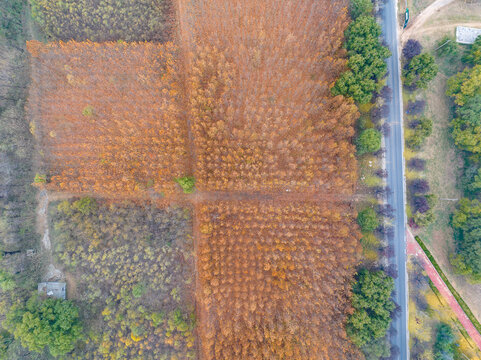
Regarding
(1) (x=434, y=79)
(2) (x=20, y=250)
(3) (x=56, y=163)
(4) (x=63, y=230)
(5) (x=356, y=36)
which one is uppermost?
(5) (x=356, y=36)

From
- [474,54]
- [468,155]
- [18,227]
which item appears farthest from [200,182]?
[474,54]

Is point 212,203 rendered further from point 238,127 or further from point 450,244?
point 450,244

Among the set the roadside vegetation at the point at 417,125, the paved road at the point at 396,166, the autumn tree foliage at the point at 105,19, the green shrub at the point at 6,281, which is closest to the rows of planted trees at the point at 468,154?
the roadside vegetation at the point at 417,125

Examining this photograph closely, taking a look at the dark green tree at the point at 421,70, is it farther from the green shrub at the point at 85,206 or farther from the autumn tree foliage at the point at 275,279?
the green shrub at the point at 85,206

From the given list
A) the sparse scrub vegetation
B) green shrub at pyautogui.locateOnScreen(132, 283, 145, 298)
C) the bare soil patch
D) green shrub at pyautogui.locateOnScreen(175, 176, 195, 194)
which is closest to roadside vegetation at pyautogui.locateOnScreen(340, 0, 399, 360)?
the bare soil patch

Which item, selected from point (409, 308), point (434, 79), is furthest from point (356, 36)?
point (409, 308)

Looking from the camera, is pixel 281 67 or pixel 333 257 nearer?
pixel 333 257
